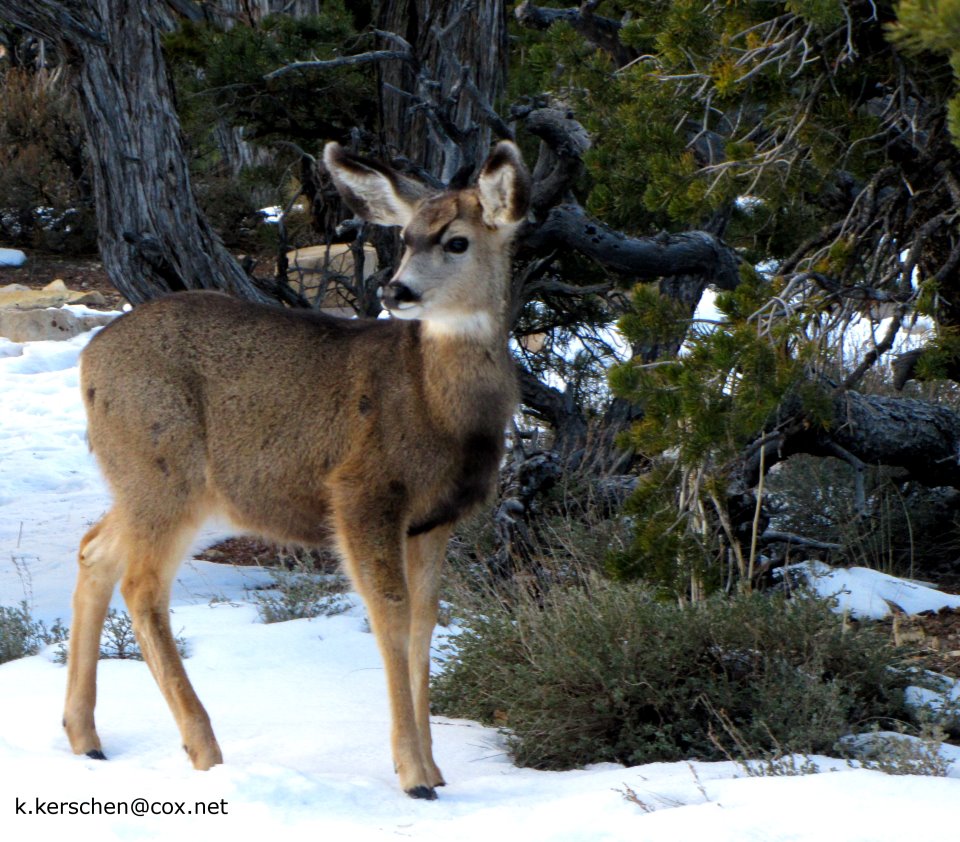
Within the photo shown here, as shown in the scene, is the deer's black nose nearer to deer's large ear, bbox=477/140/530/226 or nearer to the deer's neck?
the deer's neck

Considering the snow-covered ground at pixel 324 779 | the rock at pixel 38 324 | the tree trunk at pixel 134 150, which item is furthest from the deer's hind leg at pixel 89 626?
the rock at pixel 38 324

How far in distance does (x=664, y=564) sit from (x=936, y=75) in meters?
2.34

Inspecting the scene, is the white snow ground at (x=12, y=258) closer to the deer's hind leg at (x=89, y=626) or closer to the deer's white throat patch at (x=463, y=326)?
the deer's hind leg at (x=89, y=626)

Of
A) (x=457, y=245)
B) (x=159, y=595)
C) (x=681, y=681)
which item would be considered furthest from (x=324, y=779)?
(x=457, y=245)

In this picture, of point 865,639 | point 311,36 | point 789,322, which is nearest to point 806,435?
point 865,639

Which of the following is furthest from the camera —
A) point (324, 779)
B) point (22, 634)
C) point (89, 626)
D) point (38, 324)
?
point (38, 324)

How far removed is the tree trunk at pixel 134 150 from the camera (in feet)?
26.6

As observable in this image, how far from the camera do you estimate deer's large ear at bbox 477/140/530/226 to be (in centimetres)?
485

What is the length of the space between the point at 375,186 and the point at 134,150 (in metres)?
3.47

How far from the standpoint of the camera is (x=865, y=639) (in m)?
5.32

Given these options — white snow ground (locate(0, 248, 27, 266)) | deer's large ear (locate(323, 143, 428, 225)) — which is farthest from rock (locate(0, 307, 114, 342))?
deer's large ear (locate(323, 143, 428, 225))

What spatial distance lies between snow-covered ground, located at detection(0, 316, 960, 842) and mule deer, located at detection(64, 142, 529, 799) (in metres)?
0.27

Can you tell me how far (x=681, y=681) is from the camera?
525 centimetres

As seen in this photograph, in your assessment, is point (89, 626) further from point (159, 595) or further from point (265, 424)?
point (265, 424)
